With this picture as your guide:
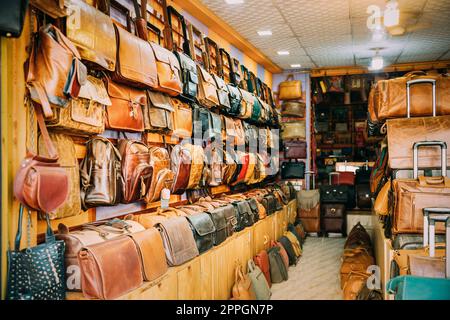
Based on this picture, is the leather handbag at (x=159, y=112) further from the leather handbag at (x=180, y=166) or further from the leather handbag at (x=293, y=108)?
the leather handbag at (x=293, y=108)

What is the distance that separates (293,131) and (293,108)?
0.49 metres

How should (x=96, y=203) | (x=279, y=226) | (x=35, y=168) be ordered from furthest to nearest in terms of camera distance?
(x=279, y=226) < (x=96, y=203) < (x=35, y=168)

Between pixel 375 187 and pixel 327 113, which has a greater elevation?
pixel 327 113

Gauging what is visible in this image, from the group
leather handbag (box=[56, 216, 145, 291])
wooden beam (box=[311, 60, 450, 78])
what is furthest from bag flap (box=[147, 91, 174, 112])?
wooden beam (box=[311, 60, 450, 78])

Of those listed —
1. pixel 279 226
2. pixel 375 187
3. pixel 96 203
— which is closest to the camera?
pixel 96 203

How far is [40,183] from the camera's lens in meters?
2.00

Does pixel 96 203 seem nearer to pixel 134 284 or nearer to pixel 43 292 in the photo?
pixel 134 284

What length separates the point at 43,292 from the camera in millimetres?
2016

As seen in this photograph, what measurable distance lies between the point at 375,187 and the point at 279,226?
2.33 m

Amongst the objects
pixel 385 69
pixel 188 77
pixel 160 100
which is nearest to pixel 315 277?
pixel 188 77

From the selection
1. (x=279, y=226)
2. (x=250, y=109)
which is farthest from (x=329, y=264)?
(x=250, y=109)

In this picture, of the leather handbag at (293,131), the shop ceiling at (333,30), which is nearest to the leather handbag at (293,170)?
the leather handbag at (293,131)

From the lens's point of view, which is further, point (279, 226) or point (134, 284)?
point (279, 226)

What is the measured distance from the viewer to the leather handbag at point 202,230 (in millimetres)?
3473
